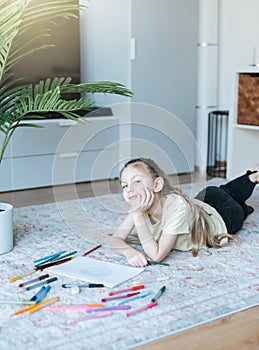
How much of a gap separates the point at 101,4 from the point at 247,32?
1098mm

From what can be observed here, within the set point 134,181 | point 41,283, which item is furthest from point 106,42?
point 41,283

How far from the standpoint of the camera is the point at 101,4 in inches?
149

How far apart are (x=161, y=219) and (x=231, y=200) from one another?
470mm

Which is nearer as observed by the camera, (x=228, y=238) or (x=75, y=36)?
(x=228, y=238)

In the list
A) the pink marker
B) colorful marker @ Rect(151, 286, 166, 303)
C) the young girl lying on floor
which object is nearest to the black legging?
the young girl lying on floor

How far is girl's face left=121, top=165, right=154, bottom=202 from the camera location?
6.68ft

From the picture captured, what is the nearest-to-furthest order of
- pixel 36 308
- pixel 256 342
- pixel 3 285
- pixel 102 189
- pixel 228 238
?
pixel 256 342
pixel 36 308
pixel 3 285
pixel 228 238
pixel 102 189

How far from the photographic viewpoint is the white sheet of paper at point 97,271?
1859 millimetres

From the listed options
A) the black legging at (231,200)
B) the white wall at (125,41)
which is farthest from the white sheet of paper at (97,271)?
the white wall at (125,41)

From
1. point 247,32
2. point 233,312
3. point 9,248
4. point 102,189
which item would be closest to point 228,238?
point 233,312

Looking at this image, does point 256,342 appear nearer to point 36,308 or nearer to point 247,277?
Result: point 247,277

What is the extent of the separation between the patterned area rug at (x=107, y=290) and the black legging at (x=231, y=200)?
0.08 metres

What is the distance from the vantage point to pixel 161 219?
2.13 metres

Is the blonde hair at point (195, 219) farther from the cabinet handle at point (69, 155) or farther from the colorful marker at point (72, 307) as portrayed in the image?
the cabinet handle at point (69, 155)
